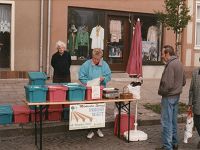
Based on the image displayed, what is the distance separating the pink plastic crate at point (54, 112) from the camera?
880 centimetres

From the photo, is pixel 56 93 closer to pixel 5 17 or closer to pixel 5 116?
pixel 5 116

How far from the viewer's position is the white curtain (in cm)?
1437

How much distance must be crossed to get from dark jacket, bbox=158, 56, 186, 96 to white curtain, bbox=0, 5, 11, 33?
8.42 m

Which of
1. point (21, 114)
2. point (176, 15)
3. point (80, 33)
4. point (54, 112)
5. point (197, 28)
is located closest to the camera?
point (21, 114)

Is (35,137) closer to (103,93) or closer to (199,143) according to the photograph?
(103,93)

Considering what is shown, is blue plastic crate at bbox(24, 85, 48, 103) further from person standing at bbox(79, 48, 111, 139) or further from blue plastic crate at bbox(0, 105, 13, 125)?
person standing at bbox(79, 48, 111, 139)

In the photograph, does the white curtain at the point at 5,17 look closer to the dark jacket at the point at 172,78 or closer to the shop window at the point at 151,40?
the shop window at the point at 151,40

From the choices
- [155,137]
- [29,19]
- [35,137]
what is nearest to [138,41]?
[155,137]

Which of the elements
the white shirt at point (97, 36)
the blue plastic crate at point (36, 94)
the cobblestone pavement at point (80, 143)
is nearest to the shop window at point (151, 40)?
the white shirt at point (97, 36)

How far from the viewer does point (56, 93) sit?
743cm

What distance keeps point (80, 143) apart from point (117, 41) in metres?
9.06

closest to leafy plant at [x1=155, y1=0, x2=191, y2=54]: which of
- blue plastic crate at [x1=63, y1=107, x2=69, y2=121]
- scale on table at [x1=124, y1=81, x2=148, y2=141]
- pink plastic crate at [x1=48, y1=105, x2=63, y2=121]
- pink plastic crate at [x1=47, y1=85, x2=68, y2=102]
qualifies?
scale on table at [x1=124, y1=81, x2=148, y2=141]

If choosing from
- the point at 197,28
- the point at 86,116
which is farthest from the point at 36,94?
the point at 197,28

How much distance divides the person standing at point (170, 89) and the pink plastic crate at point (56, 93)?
169 cm
